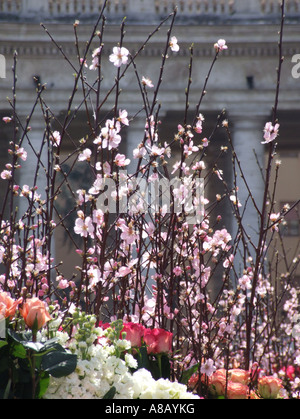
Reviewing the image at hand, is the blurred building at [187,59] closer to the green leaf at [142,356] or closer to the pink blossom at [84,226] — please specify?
the pink blossom at [84,226]

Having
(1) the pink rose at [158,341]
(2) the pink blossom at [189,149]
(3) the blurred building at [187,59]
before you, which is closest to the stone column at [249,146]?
(3) the blurred building at [187,59]

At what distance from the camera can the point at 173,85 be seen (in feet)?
60.8

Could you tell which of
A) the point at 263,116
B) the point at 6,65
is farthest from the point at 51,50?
the point at 263,116

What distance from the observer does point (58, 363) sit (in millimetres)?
2512

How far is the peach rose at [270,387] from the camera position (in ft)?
11.0

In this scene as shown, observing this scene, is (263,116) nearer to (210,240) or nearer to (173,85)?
(173,85)

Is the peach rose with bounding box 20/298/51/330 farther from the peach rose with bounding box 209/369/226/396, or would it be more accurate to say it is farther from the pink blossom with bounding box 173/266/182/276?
the pink blossom with bounding box 173/266/182/276

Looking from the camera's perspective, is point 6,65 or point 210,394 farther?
point 6,65

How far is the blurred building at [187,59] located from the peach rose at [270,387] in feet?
47.1

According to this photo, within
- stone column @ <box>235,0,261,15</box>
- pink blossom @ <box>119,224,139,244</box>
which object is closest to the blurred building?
stone column @ <box>235,0,261,15</box>

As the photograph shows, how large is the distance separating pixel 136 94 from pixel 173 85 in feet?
3.38

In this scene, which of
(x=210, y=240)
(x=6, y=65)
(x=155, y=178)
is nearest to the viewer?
(x=155, y=178)
